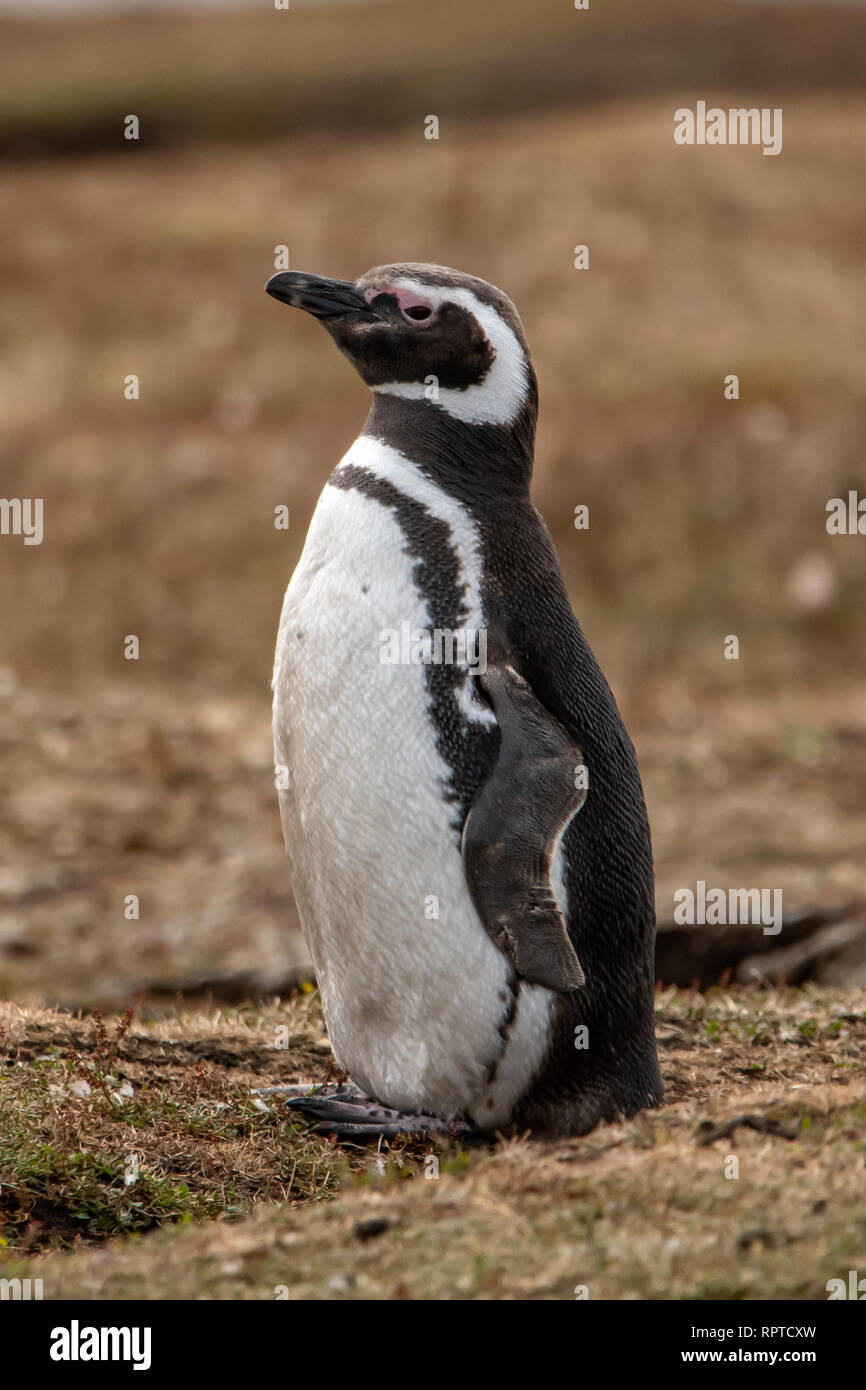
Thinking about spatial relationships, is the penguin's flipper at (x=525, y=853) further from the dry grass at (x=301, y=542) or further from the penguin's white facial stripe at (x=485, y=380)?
the penguin's white facial stripe at (x=485, y=380)

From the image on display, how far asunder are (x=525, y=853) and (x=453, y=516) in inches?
42.5

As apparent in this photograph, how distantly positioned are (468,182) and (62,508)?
995 centimetres

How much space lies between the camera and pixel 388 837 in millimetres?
4703

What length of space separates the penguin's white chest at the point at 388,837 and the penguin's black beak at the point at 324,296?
0.48 metres

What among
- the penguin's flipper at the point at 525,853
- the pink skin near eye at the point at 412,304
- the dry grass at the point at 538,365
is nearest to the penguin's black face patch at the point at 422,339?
the pink skin near eye at the point at 412,304

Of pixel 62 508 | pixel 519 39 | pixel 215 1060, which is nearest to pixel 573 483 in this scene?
pixel 62 508

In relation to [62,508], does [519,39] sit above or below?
above

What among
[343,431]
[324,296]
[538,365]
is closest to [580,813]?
[324,296]

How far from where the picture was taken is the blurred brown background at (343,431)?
1102 cm

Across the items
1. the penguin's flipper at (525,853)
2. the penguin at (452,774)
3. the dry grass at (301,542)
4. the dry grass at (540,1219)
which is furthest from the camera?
the penguin at (452,774)

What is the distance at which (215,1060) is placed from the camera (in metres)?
5.64

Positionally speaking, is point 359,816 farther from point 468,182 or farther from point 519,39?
point 519,39

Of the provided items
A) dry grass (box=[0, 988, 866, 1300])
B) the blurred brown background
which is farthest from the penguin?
the blurred brown background
